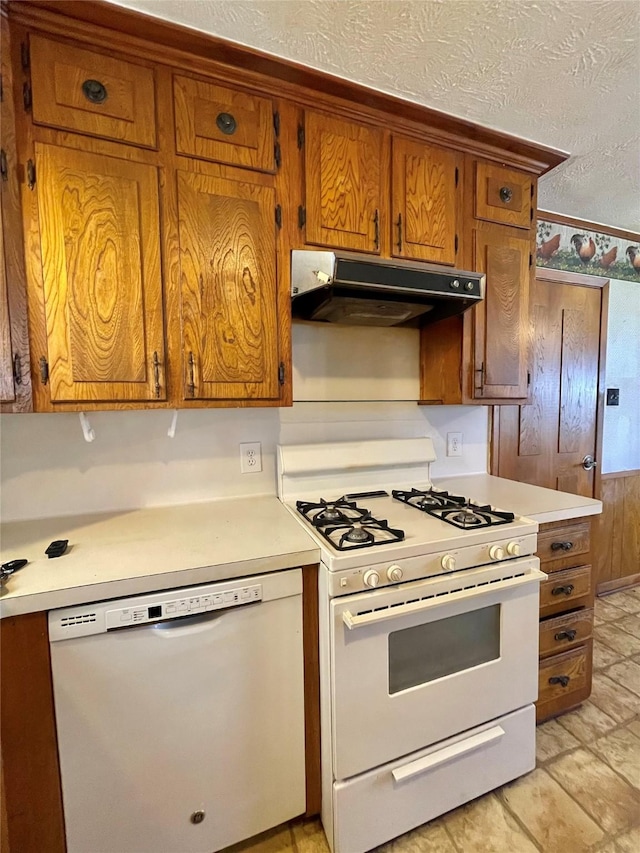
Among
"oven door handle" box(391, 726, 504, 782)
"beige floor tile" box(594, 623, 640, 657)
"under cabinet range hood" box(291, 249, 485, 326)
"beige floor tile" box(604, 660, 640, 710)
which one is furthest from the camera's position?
"beige floor tile" box(594, 623, 640, 657)

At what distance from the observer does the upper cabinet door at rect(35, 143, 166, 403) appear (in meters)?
1.09

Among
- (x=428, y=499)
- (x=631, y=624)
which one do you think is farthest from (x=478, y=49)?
(x=631, y=624)

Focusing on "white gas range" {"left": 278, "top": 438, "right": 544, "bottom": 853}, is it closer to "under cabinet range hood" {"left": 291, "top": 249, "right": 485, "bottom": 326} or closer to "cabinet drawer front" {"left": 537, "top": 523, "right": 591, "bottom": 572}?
"cabinet drawer front" {"left": 537, "top": 523, "right": 591, "bottom": 572}

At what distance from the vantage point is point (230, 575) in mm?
1052

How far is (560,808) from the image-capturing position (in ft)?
4.31

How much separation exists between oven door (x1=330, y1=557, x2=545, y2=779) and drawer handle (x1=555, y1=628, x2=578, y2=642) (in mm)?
289

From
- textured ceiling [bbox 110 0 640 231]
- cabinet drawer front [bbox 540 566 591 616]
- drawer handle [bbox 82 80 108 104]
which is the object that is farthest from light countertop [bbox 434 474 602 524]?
drawer handle [bbox 82 80 108 104]

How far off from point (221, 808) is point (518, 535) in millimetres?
1233

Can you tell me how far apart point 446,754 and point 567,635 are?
0.76 metres

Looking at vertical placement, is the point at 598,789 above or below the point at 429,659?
below

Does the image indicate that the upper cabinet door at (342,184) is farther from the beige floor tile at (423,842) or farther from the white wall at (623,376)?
the white wall at (623,376)

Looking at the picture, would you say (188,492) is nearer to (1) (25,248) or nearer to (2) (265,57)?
(1) (25,248)

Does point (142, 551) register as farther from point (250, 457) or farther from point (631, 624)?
point (631, 624)

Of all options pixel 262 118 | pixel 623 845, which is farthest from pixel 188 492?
pixel 623 845
